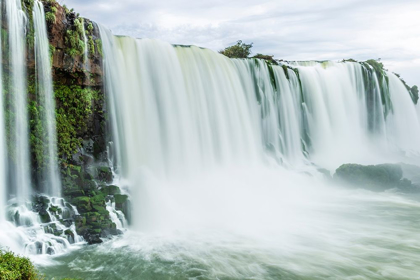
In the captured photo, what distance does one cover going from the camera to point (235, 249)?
10.1 m

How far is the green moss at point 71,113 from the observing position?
12.1 meters

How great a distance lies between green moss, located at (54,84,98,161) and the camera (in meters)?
12.1

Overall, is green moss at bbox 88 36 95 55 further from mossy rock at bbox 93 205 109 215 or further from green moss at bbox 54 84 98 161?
mossy rock at bbox 93 205 109 215

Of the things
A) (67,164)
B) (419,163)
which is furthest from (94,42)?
(419,163)

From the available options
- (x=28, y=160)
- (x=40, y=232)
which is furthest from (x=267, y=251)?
(x=28, y=160)

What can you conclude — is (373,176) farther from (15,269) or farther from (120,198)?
(15,269)

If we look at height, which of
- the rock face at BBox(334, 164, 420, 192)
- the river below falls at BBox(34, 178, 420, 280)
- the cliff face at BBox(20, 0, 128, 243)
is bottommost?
the river below falls at BBox(34, 178, 420, 280)

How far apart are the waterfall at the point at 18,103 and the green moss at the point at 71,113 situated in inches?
46.1

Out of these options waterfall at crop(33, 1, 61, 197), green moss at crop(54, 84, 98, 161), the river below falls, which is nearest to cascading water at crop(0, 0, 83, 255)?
waterfall at crop(33, 1, 61, 197)

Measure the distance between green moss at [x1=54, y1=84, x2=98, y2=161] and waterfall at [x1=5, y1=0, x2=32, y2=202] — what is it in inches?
46.1

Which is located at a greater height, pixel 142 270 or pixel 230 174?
pixel 230 174

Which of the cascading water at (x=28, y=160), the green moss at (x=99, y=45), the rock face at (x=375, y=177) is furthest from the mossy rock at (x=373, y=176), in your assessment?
the cascading water at (x=28, y=160)

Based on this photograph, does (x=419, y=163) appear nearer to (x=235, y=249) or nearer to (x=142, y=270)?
(x=235, y=249)

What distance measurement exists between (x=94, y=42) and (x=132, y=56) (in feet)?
5.91
